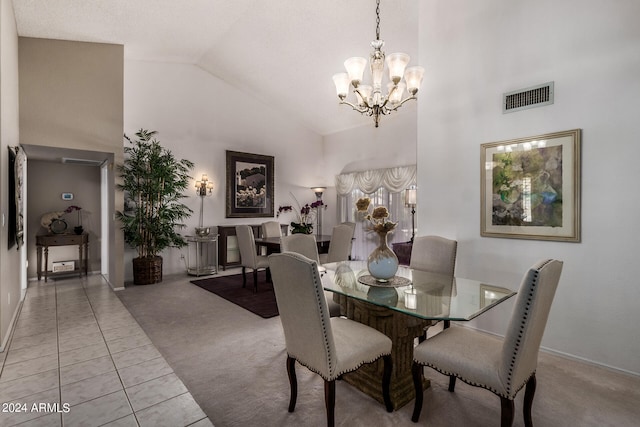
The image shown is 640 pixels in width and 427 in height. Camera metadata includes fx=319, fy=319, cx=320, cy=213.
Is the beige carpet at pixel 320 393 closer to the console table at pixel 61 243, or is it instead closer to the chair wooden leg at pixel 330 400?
the chair wooden leg at pixel 330 400

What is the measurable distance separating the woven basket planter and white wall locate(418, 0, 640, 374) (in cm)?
437

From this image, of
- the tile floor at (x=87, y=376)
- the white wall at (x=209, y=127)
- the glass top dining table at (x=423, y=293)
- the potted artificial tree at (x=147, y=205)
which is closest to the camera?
the glass top dining table at (x=423, y=293)

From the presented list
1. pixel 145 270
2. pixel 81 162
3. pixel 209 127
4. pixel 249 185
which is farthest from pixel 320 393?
pixel 81 162

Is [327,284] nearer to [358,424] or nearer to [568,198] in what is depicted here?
[358,424]

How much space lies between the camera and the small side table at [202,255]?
5.83 m

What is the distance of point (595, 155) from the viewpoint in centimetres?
249

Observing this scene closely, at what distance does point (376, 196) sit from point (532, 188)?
13.2 feet

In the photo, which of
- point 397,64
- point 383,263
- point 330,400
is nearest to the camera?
Result: point 330,400

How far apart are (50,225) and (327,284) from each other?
562 cm

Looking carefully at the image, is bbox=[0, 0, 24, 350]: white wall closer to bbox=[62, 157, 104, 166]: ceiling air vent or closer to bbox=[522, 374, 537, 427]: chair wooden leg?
bbox=[62, 157, 104, 166]: ceiling air vent

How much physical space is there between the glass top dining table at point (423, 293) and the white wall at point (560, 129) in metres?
0.89

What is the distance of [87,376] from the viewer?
2.37 metres

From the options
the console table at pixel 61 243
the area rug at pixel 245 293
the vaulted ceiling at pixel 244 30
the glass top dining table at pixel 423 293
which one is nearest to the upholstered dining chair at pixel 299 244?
the glass top dining table at pixel 423 293

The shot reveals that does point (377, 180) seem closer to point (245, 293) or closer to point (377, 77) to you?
point (245, 293)
